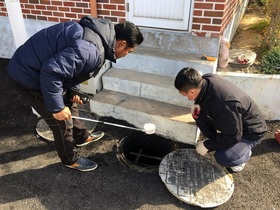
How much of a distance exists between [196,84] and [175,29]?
64.6 inches

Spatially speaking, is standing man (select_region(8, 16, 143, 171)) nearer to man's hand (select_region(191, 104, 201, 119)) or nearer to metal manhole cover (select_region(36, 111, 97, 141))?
metal manhole cover (select_region(36, 111, 97, 141))

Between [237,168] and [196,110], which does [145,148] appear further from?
[237,168]

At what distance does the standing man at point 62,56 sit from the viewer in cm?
213

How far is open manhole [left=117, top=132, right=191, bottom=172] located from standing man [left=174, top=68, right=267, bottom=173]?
2.06 feet

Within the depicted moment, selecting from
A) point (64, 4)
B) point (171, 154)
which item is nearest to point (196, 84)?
point (171, 154)

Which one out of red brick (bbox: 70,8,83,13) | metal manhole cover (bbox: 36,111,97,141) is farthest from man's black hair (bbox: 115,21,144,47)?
red brick (bbox: 70,8,83,13)

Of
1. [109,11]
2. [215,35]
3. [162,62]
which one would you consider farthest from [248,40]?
[109,11]

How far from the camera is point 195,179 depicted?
290 cm

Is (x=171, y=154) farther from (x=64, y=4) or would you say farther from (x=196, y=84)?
(x=64, y=4)

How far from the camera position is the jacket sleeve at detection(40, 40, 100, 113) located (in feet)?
6.89

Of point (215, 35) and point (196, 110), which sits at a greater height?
point (215, 35)

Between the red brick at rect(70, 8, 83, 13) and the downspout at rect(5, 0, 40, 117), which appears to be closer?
the downspout at rect(5, 0, 40, 117)

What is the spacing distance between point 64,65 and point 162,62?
197 cm

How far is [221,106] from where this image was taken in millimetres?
2518
